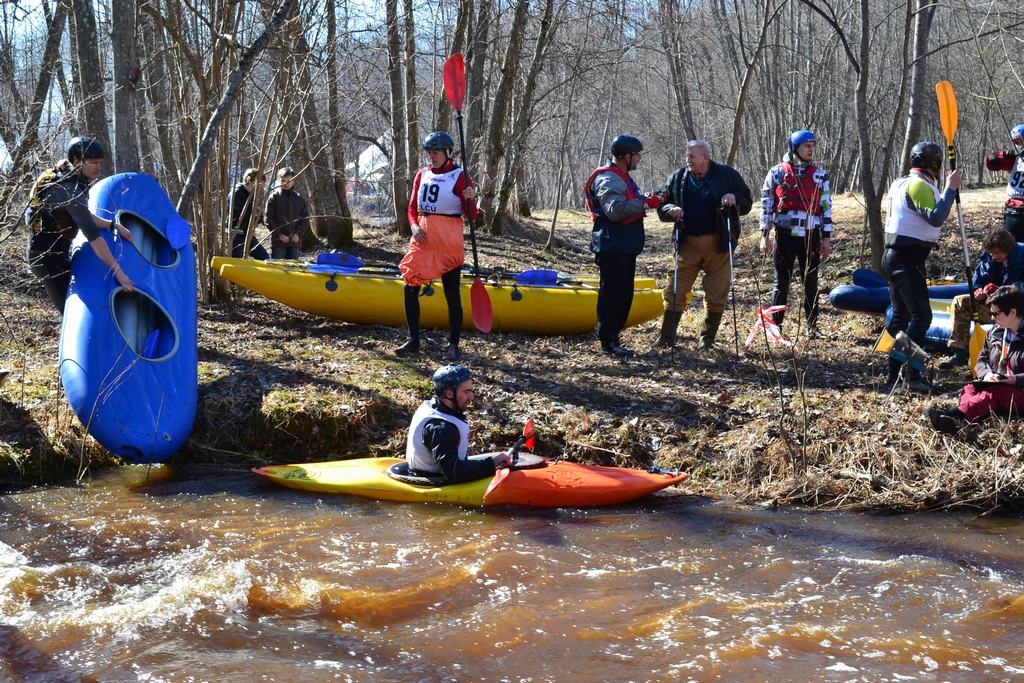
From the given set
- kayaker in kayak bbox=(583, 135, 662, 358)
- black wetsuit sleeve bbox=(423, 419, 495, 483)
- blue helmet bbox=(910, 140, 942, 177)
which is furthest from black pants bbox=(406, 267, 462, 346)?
blue helmet bbox=(910, 140, 942, 177)

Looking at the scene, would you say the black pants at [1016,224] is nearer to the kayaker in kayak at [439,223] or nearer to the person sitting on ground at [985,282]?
the person sitting on ground at [985,282]

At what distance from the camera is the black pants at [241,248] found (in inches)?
400

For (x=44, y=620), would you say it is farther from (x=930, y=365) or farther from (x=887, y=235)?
(x=930, y=365)

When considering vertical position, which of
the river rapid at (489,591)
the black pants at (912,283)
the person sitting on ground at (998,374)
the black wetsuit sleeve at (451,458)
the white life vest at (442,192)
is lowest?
the river rapid at (489,591)

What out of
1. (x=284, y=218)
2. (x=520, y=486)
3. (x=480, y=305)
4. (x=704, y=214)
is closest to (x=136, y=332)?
(x=480, y=305)

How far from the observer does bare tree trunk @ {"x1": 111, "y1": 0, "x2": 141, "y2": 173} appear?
8.29 m

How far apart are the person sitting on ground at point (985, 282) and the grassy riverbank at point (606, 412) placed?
12.9 inches

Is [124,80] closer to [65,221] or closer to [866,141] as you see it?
[65,221]

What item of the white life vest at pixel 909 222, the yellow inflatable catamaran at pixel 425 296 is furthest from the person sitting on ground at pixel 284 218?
the white life vest at pixel 909 222

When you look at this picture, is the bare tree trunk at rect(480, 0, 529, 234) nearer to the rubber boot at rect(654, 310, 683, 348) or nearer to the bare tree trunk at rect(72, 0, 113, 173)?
the bare tree trunk at rect(72, 0, 113, 173)

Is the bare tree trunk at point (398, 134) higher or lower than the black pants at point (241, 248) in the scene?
higher

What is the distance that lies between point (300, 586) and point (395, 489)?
121cm

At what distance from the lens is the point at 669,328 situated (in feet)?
26.0

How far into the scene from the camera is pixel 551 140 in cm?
3750
